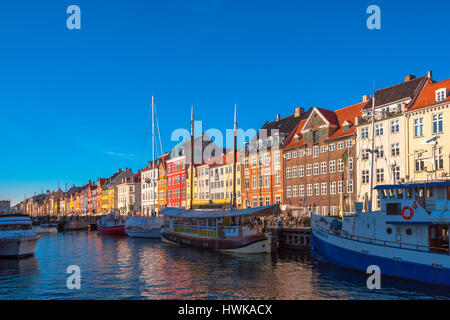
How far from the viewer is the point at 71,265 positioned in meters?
34.5

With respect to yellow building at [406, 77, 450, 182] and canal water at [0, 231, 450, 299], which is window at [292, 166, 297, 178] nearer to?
yellow building at [406, 77, 450, 182]

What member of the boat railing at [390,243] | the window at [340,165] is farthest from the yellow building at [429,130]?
the boat railing at [390,243]

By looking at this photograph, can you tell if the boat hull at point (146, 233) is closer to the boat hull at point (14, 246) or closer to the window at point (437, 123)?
the boat hull at point (14, 246)

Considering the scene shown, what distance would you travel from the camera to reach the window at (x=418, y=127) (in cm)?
4344

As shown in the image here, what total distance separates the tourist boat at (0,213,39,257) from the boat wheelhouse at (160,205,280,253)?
16495 millimetres

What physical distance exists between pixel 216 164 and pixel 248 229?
3974 cm

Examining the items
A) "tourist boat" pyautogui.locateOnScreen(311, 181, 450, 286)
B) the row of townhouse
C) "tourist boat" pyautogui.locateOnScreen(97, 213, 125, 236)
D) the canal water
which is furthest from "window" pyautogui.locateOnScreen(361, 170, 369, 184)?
"tourist boat" pyautogui.locateOnScreen(97, 213, 125, 236)

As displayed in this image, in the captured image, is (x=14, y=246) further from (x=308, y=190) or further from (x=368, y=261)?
(x=308, y=190)

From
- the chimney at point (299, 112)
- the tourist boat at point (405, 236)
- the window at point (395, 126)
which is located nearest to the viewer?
the tourist boat at point (405, 236)

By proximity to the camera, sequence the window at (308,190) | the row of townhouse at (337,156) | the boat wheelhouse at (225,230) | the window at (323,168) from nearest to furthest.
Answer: the boat wheelhouse at (225,230) < the row of townhouse at (337,156) < the window at (323,168) < the window at (308,190)

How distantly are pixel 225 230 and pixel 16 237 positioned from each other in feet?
64.8
